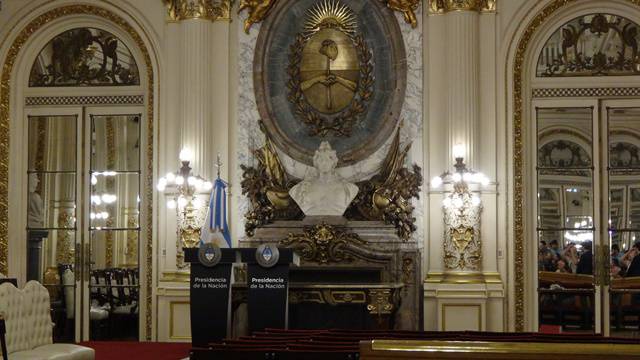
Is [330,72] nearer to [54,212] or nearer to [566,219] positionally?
[566,219]

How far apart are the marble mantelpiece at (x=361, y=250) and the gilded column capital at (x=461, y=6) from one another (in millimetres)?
3045

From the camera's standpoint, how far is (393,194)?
15.8 meters

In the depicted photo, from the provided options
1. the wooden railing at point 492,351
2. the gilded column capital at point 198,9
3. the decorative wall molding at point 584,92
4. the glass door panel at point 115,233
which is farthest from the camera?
the glass door panel at point 115,233

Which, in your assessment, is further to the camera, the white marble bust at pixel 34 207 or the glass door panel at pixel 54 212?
the white marble bust at pixel 34 207

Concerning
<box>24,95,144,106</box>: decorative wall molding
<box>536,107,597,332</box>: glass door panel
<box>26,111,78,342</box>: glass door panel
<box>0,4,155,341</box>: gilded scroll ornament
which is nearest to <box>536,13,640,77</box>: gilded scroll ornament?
<box>536,107,597,332</box>: glass door panel

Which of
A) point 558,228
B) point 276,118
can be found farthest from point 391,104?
point 558,228

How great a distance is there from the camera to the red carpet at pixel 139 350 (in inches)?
565

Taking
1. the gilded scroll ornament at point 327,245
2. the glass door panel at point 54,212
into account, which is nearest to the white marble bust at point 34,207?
the glass door panel at point 54,212

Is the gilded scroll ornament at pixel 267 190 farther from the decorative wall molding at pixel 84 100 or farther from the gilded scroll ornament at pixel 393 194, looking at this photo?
the decorative wall molding at pixel 84 100

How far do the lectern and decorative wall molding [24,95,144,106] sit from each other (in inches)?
153

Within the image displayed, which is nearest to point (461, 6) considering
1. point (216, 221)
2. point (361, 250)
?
point (361, 250)

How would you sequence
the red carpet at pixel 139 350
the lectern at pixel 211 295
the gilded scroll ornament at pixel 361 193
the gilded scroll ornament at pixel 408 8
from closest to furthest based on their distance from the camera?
the lectern at pixel 211 295
the red carpet at pixel 139 350
the gilded scroll ornament at pixel 361 193
the gilded scroll ornament at pixel 408 8

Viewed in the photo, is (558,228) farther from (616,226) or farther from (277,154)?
(277,154)

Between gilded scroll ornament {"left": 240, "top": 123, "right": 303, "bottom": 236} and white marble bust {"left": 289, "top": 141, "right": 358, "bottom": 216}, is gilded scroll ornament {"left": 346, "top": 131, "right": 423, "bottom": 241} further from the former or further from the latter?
gilded scroll ornament {"left": 240, "top": 123, "right": 303, "bottom": 236}
